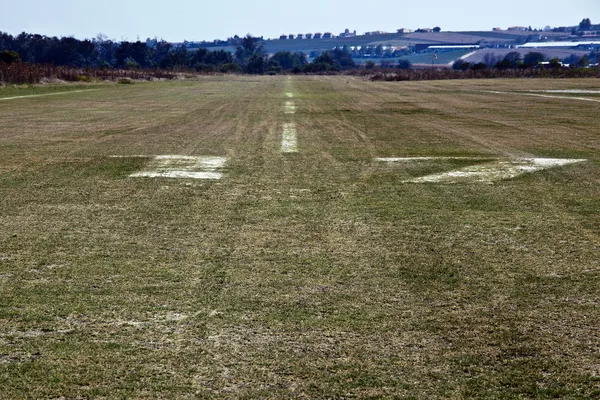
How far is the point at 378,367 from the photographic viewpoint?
14.5 ft

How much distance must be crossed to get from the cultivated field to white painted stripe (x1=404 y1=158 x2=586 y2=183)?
0.08 meters

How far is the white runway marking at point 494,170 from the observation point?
11.0 m

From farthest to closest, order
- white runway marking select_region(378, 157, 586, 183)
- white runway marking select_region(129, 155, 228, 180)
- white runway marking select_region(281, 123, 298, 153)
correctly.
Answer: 1. white runway marking select_region(281, 123, 298, 153)
2. white runway marking select_region(129, 155, 228, 180)
3. white runway marking select_region(378, 157, 586, 183)

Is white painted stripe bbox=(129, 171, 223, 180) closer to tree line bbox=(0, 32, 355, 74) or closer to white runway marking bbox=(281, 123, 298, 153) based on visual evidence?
white runway marking bbox=(281, 123, 298, 153)

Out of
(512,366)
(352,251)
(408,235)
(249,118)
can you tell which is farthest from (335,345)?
(249,118)

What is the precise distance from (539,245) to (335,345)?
121 inches

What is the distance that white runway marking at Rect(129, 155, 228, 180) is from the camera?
11.3 meters

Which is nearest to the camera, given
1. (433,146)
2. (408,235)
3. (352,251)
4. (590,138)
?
(352,251)

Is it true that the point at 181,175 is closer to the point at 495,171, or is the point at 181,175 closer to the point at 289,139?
the point at 495,171

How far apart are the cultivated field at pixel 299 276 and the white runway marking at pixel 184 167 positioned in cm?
6

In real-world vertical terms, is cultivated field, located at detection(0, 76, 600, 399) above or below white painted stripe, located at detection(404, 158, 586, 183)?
above

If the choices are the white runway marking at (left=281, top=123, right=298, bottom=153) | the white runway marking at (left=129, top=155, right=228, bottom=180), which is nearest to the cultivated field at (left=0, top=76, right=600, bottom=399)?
the white runway marking at (left=129, top=155, right=228, bottom=180)

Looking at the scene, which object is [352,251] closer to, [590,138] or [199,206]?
[199,206]

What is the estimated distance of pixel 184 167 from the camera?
12.1m
